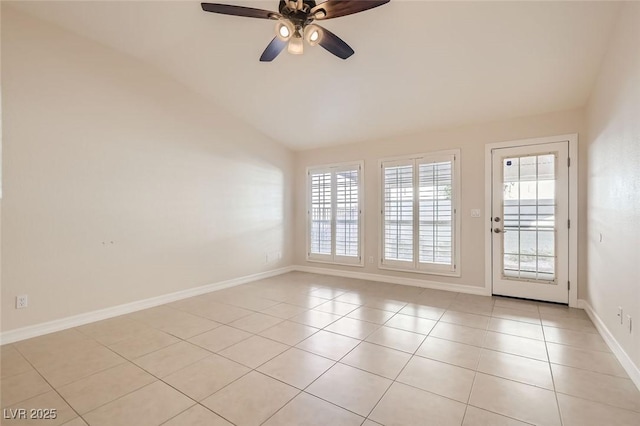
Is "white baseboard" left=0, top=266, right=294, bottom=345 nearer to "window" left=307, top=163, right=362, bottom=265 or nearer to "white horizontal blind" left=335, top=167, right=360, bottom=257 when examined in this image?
"window" left=307, top=163, right=362, bottom=265

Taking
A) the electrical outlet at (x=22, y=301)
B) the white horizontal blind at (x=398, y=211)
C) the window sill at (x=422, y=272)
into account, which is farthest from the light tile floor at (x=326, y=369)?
the white horizontal blind at (x=398, y=211)

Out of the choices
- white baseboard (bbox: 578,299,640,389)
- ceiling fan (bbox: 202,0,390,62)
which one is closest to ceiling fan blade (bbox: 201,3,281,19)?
ceiling fan (bbox: 202,0,390,62)

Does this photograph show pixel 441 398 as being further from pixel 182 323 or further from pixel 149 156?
pixel 149 156

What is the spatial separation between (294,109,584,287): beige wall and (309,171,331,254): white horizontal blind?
18.8 inches

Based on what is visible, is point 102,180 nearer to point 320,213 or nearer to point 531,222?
point 320,213

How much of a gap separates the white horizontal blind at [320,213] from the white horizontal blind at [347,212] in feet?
0.69

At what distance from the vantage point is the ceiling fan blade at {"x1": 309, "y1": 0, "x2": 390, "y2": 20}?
2.06 metres

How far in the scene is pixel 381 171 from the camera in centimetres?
505

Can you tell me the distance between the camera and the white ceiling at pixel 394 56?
2.60m

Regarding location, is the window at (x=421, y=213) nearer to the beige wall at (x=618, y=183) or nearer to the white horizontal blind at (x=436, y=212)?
the white horizontal blind at (x=436, y=212)

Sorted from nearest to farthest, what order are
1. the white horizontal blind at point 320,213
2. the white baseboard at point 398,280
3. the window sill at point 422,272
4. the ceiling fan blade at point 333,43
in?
the ceiling fan blade at point 333,43, the white baseboard at point 398,280, the window sill at point 422,272, the white horizontal blind at point 320,213

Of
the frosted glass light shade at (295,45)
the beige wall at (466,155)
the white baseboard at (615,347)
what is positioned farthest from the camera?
the beige wall at (466,155)

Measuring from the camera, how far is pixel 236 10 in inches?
86.6

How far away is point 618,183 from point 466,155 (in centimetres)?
201
